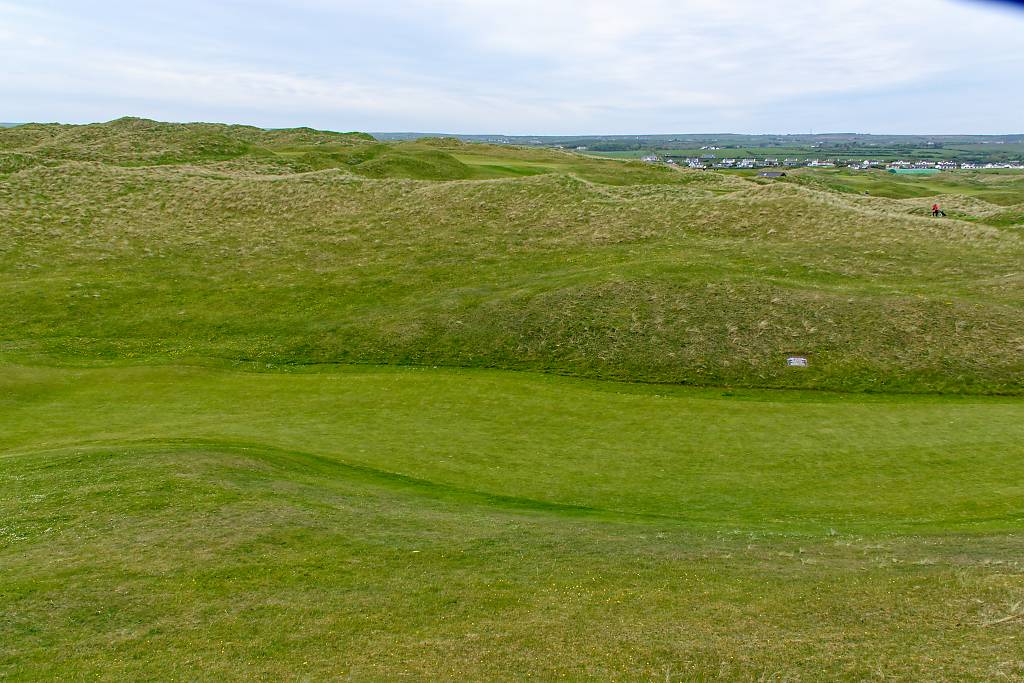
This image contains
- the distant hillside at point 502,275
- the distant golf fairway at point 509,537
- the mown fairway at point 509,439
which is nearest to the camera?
the distant golf fairway at point 509,537

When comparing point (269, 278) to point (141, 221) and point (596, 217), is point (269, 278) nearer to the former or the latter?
point (141, 221)

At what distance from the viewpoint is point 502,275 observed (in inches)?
2040

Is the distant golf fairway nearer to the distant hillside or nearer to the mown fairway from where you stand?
the mown fairway

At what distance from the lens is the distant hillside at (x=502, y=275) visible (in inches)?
1513

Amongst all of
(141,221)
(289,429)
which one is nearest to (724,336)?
(289,429)

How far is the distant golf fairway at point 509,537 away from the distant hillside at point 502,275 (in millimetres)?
6649

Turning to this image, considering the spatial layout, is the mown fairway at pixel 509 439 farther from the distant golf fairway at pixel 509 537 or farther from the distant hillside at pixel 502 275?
the distant hillside at pixel 502 275

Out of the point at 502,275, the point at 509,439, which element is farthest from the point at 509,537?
the point at 502,275

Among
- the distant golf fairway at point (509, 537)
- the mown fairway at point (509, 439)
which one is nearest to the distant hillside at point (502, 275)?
the mown fairway at point (509, 439)

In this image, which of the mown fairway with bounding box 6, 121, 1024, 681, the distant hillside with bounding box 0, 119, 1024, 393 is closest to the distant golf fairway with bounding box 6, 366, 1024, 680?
the mown fairway with bounding box 6, 121, 1024, 681

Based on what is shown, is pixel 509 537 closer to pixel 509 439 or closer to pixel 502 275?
pixel 509 439

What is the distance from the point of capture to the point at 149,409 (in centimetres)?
3105

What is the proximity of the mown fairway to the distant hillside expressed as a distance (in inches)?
12.8

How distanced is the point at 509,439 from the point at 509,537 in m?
9.79
